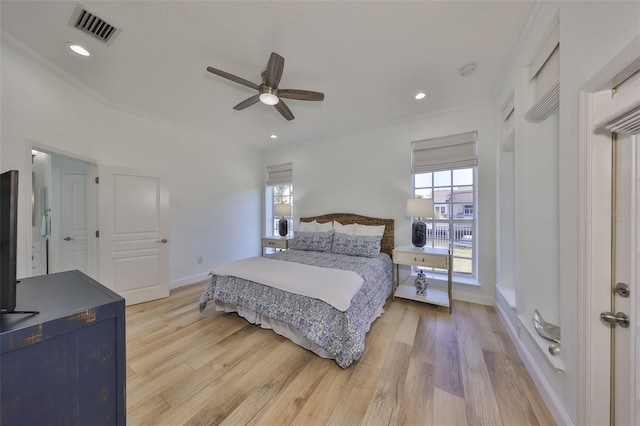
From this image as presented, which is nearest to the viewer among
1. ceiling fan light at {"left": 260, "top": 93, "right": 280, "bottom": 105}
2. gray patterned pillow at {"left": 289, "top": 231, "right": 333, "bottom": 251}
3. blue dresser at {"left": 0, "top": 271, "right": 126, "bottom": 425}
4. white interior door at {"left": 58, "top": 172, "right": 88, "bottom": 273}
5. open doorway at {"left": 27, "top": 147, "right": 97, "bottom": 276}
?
blue dresser at {"left": 0, "top": 271, "right": 126, "bottom": 425}

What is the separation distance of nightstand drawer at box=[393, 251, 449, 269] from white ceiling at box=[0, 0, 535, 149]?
6.52 feet

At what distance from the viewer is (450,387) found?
5.22ft

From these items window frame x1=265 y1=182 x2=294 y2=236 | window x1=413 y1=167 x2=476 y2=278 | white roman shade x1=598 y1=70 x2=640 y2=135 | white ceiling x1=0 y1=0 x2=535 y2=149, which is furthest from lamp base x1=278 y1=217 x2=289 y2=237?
white roman shade x1=598 y1=70 x2=640 y2=135

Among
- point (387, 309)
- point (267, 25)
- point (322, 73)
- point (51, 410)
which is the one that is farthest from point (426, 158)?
point (51, 410)

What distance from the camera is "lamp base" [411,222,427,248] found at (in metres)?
3.09

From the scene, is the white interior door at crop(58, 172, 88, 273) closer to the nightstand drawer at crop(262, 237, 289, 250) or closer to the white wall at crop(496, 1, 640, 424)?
the nightstand drawer at crop(262, 237, 289, 250)

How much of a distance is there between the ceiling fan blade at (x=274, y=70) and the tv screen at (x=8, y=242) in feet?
5.31

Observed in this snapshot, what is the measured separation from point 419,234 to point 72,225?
16.8 ft

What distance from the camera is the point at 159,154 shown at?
11.3 feet

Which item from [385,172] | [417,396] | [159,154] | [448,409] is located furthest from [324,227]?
[159,154]

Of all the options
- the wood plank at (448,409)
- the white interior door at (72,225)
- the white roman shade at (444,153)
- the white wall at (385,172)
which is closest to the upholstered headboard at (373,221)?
the white wall at (385,172)

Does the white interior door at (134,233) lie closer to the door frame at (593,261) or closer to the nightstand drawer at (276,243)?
the nightstand drawer at (276,243)

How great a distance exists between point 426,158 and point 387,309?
2206 mm

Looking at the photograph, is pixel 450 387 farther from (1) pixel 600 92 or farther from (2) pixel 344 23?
(2) pixel 344 23
